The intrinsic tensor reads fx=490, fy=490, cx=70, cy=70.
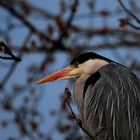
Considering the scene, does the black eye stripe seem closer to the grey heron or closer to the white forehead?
the white forehead

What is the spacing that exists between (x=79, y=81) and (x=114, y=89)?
0.51 m

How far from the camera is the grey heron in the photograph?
266 centimetres

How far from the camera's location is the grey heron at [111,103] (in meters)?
2.66

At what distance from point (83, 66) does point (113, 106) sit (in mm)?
645

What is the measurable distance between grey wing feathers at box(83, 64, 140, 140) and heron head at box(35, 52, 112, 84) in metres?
0.28

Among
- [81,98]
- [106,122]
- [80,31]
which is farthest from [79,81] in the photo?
[80,31]

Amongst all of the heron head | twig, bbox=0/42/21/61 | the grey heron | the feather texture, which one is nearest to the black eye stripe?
the heron head

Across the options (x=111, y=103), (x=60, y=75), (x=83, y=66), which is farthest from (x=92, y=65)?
(x=111, y=103)

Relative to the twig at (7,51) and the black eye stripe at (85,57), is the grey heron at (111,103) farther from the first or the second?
the twig at (7,51)

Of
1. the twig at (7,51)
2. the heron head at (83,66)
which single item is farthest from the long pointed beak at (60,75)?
the twig at (7,51)

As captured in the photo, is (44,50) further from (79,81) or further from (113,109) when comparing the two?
(113,109)

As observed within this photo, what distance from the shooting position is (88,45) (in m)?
6.39

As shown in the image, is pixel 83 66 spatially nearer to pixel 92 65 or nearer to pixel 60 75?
pixel 92 65

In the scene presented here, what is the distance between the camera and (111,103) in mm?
2738
